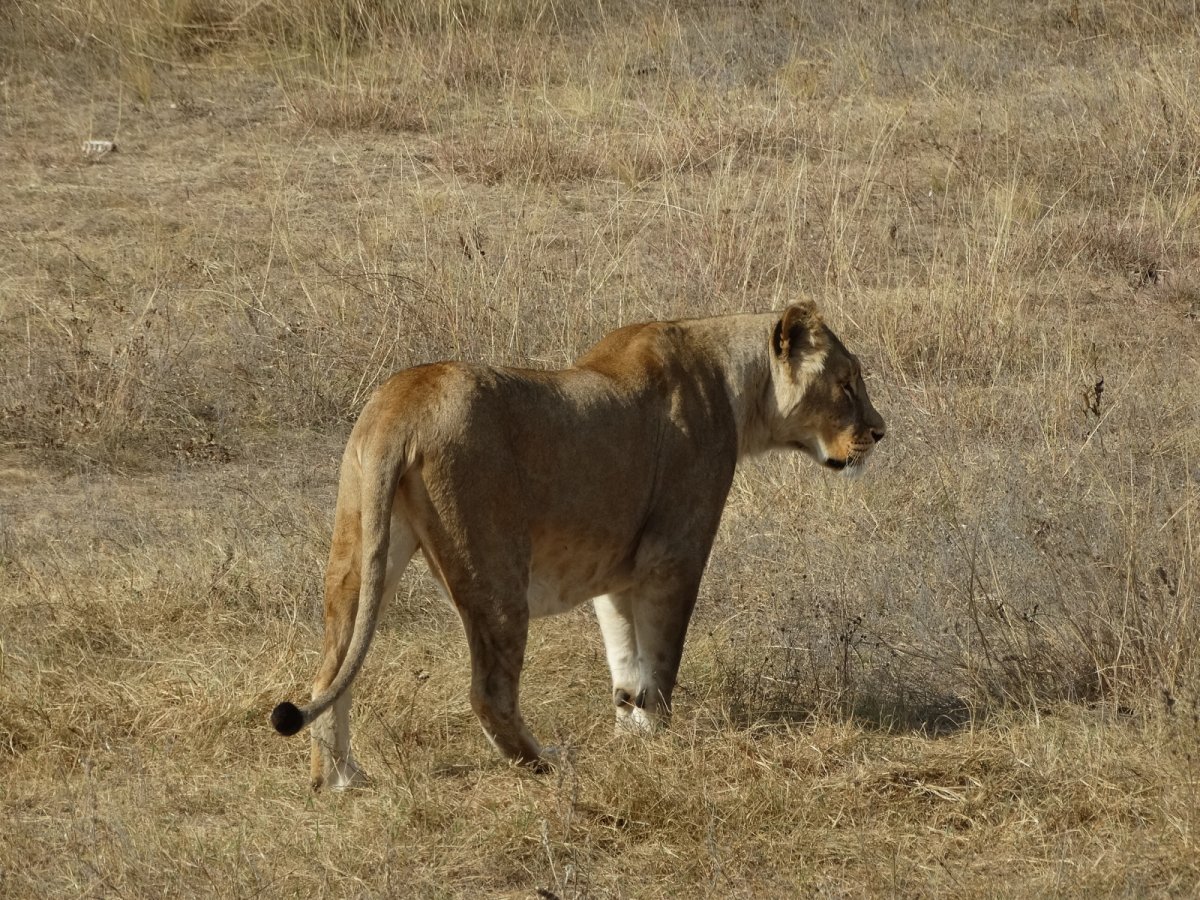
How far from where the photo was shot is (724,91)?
11.5 metres

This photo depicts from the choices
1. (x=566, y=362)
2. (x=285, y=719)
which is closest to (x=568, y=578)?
(x=285, y=719)

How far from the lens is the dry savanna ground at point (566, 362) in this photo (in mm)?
3949

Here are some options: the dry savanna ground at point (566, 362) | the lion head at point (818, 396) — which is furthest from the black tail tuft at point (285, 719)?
the lion head at point (818, 396)

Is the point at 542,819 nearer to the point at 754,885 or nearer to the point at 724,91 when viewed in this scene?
the point at 754,885

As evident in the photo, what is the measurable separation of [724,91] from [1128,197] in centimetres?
283

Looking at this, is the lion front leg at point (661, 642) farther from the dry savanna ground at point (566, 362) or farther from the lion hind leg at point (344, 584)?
the lion hind leg at point (344, 584)

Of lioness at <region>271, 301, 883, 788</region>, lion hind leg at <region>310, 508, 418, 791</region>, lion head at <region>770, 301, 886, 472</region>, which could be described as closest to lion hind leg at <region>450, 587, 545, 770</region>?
lioness at <region>271, 301, 883, 788</region>

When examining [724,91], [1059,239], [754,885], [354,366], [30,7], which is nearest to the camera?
[754,885]

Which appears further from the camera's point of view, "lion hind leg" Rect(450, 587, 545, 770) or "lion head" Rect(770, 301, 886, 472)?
"lion head" Rect(770, 301, 886, 472)

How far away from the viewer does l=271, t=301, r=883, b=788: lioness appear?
389 centimetres

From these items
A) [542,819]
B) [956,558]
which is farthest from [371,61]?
[542,819]

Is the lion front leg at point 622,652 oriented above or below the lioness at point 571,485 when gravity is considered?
below

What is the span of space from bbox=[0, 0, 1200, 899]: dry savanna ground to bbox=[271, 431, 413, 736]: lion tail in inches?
15.8

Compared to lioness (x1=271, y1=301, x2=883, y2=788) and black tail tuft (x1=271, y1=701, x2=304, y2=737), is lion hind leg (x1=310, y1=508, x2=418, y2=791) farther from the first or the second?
black tail tuft (x1=271, y1=701, x2=304, y2=737)
